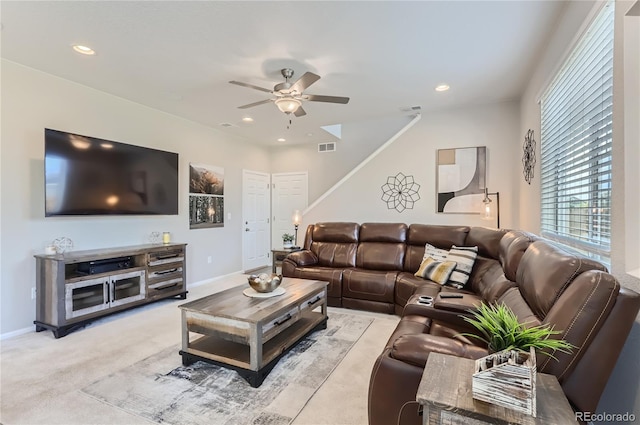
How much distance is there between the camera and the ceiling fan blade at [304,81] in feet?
8.88

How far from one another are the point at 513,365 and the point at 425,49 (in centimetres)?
277

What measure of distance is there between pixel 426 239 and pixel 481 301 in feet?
5.90

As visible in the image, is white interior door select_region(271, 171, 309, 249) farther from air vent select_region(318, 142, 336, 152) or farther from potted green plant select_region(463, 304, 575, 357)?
potted green plant select_region(463, 304, 575, 357)

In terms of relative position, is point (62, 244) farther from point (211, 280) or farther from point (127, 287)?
point (211, 280)

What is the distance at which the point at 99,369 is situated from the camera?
240 cm

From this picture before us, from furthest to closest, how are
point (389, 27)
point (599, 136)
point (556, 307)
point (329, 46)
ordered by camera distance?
point (329, 46) < point (389, 27) < point (599, 136) < point (556, 307)

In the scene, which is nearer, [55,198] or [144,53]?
[144,53]

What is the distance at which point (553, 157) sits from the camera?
9.26 ft

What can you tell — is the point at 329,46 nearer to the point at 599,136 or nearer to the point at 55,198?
the point at 599,136

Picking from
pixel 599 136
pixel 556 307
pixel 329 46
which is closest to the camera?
pixel 556 307

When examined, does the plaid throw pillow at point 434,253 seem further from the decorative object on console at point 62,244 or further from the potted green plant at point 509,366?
the decorative object on console at point 62,244

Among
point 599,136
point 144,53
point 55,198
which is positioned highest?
point 144,53

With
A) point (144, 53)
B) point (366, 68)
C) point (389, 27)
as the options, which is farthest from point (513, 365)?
point (144, 53)

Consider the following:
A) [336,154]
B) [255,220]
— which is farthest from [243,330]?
[336,154]
